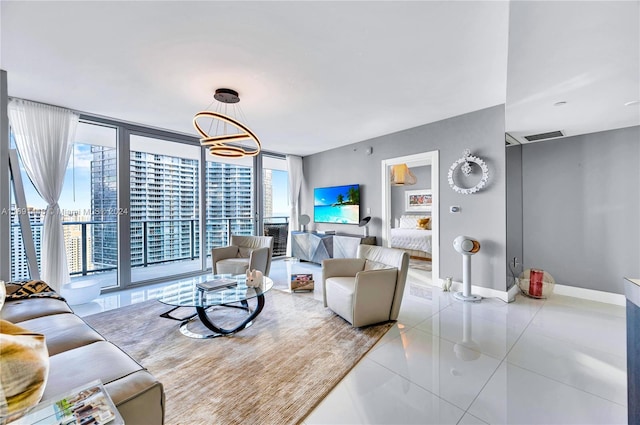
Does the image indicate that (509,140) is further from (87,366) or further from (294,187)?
(87,366)

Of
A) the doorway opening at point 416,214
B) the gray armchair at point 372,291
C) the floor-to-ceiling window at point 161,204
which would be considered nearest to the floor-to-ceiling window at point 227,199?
the floor-to-ceiling window at point 161,204

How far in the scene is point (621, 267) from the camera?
3.36 meters

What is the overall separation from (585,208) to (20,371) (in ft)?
17.6

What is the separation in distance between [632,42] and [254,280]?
11.4ft

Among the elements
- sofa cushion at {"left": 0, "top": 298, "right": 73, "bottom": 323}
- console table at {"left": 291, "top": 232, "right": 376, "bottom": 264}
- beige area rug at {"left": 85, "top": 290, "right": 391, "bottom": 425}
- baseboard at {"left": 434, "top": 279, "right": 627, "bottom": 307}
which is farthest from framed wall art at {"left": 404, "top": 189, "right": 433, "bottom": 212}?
sofa cushion at {"left": 0, "top": 298, "right": 73, "bottom": 323}

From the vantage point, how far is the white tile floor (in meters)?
1.65

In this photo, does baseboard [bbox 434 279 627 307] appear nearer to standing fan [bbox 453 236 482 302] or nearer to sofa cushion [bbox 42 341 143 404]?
standing fan [bbox 453 236 482 302]

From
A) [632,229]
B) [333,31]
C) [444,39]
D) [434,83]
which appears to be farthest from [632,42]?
[632,229]

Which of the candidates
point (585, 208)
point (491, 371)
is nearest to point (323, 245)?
point (491, 371)

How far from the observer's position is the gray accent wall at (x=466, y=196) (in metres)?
3.62

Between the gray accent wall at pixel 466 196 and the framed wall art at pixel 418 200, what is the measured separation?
9.30ft

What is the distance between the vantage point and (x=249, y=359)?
7.37ft

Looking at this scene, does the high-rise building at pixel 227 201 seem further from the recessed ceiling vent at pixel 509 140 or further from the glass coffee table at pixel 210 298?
the recessed ceiling vent at pixel 509 140

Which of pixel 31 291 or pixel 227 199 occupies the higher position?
pixel 227 199
